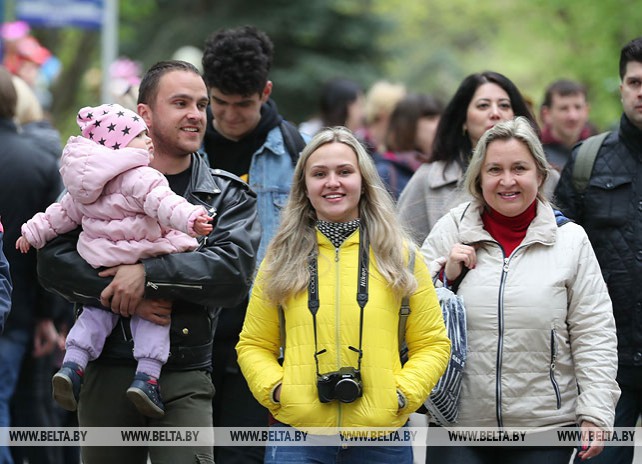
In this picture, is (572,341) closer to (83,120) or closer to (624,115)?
(624,115)

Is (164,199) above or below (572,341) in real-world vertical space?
above

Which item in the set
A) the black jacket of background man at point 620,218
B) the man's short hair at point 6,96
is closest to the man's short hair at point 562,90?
the black jacket of background man at point 620,218

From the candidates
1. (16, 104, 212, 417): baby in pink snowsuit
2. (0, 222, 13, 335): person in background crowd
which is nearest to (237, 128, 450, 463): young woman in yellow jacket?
(16, 104, 212, 417): baby in pink snowsuit

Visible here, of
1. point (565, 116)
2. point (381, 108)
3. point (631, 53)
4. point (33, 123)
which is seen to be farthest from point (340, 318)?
point (381, 108)

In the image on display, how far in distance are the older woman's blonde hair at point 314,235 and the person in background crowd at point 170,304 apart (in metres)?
0.18

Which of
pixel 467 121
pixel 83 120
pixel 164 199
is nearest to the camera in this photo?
pixel 164 199

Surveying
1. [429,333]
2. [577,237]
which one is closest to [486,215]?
[577,237]

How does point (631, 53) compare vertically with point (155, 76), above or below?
above

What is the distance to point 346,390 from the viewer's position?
203 inches

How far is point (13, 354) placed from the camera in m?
7.90

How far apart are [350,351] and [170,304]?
85cm

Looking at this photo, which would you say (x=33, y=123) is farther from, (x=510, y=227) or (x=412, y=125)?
(x=510, y=227)

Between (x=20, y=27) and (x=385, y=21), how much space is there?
48.3 feet

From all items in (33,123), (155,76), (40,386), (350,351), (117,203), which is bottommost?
(40,386)
